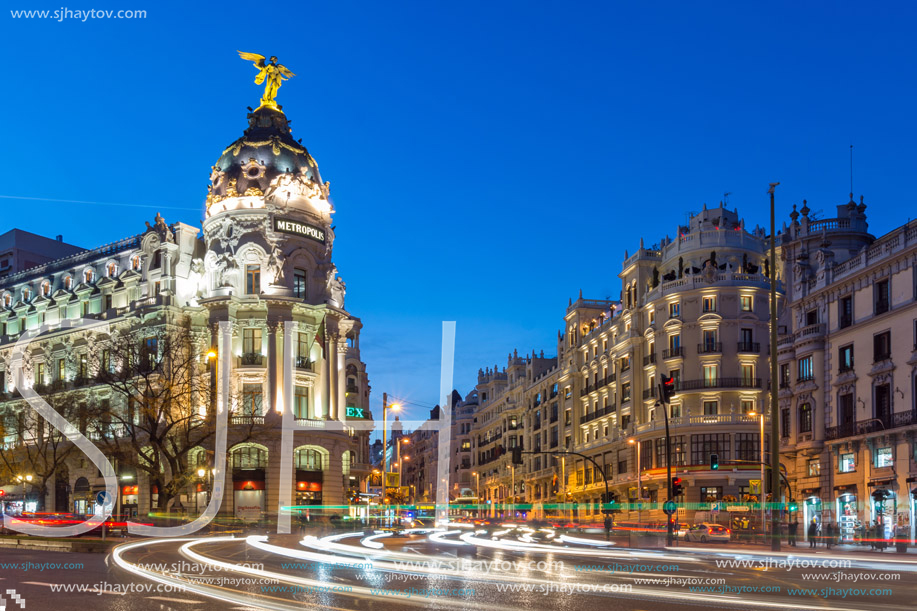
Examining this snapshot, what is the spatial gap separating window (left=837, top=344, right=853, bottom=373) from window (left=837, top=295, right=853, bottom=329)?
1180 mm

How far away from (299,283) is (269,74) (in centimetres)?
1683

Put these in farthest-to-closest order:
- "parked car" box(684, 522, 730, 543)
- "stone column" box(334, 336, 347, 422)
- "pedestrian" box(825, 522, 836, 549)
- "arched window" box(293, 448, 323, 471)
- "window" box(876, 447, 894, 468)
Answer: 1. "stone column" box(334, 336, 347, 422)
2. "arched window" box(293, 448, 323, 471)
3. "window" box(876, 447, 894, 468)
4. "parked car" box(684, 522, 730, 543)
5. "pedestrian" box(825, 522, 836, 549)

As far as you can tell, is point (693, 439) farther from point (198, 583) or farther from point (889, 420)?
point (198, 583)

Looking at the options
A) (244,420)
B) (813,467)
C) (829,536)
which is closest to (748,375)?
(813,467)

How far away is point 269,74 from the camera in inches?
3095

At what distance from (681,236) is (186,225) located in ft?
125

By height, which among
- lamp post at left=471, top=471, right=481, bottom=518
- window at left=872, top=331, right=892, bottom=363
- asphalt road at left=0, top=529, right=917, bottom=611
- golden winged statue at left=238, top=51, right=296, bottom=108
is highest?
golden winged statue at left=238, top=51, right=296, bottom=108

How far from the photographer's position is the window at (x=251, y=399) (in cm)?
6994

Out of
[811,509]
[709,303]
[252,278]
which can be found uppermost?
[252,278]

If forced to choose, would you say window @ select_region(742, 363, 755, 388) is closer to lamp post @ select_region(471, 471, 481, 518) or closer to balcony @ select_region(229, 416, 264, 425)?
balcony @ select_region(229, 416, 264, 425)

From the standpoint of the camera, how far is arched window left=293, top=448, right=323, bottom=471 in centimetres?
7188

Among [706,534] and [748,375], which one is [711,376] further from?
[706,534]

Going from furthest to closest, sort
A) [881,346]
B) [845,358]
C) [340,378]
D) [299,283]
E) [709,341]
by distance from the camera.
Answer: [340,378], [709,341], [299,283], [845,358], [881,346]

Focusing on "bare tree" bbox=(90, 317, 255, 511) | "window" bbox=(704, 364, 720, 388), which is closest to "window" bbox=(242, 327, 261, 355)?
"bare tree" bbox=(90, 317, 255, 511)
